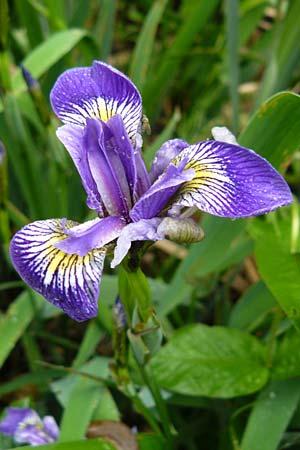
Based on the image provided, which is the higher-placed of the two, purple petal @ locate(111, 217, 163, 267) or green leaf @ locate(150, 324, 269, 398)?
purple petal @ locate(111, 217, 163, 267)

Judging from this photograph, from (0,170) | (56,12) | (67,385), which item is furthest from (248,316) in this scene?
(56,12)

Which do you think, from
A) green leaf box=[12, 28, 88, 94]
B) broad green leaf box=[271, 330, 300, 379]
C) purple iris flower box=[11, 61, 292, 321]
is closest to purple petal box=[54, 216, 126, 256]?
purple iris flower box=[11, 61, 292, 321]

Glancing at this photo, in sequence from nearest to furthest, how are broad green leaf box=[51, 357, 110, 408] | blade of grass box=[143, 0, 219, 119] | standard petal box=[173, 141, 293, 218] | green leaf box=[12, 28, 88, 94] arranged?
standard petal box=[173, 141, 293, 218], broad green leaf box=[51, 357, 110, 408], green leaf box=[12, 28, 88, 94], blade of grass box=[143, 0, 219, 119]

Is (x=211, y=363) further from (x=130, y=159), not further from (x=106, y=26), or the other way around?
(x=106, y=26)

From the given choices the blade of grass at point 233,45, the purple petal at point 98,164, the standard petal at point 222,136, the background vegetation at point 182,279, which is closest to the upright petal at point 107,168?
the purple petal at point 98,164

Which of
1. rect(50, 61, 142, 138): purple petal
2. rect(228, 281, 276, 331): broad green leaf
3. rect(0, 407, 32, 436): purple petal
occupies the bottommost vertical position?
rect(0, 407, 32, 436): purple petal

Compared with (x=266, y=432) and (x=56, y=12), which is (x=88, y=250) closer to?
(x=266, y=432)

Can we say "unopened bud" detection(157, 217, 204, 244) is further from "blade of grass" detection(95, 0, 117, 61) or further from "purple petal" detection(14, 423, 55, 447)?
"blade of grass" detection(95, 0, 117, 61)
